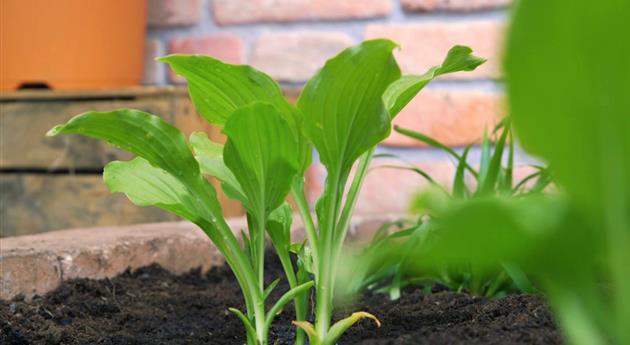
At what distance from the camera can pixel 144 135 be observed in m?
0.82

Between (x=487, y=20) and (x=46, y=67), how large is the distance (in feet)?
3.30

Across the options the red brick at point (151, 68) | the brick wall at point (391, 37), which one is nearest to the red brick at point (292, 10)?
the brick wall at point (391, 37)

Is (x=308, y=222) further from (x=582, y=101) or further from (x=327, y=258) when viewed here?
(x=582, y=101)

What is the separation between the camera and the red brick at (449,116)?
201 cm

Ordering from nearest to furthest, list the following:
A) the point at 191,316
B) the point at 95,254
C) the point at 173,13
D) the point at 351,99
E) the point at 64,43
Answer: the point at 351,99 → the point at 191,316 → the point at 95,254 → the point at 64,43 → the point at 173,13

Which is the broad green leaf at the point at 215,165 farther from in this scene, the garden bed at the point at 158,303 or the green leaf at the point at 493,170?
the green leaf at the point at 493,170

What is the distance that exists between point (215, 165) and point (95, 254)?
41cm

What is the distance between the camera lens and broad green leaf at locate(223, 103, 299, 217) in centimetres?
75

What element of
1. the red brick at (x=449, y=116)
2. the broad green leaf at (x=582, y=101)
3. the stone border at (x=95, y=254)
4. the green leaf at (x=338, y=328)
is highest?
the broad green leaf at (x=582, y=101)

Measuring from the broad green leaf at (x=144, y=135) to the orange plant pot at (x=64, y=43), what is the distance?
124cm

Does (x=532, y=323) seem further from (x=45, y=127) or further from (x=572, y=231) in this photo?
(x=45, y=127)

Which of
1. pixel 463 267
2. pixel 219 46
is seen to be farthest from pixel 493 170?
pixel 219 46

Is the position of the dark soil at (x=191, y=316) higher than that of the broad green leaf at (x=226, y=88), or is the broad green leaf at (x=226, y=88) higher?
the broad green leaf at (x=226, y=88)

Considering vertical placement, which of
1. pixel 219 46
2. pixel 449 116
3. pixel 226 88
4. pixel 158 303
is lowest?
pixel 158 303
